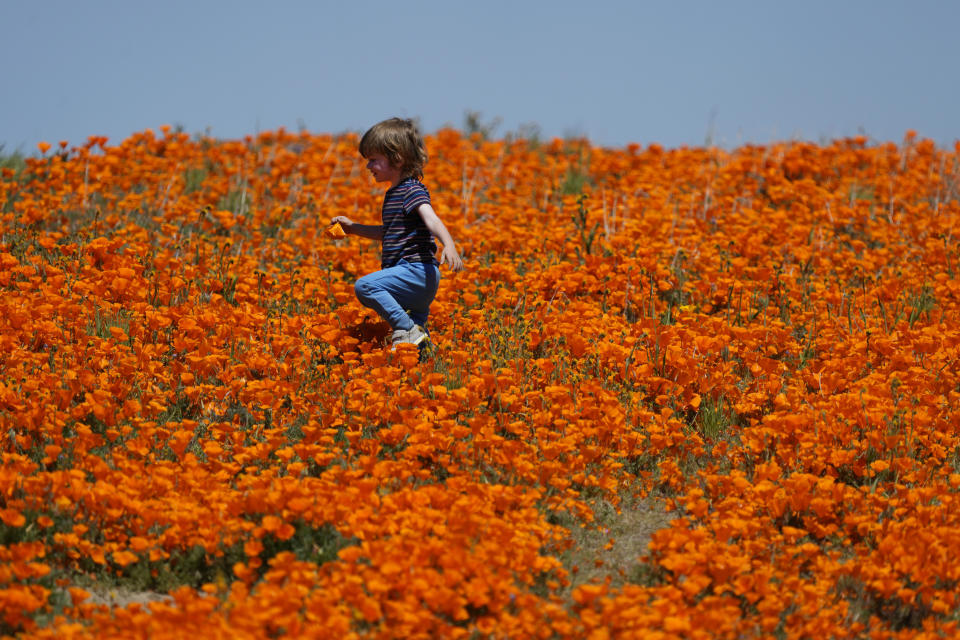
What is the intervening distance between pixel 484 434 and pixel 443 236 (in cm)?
144

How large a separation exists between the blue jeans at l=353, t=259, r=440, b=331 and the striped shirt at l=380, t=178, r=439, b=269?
0.20ft

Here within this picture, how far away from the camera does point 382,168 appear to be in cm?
607

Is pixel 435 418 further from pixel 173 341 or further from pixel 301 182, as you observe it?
pixel 301 182

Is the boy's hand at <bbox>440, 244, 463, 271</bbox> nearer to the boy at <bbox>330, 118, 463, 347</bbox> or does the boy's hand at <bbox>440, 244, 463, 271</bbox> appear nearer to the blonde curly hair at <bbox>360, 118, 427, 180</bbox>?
the boy at <bbox>330, 118, 463, 347</bbox>

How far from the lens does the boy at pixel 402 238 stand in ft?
19.2

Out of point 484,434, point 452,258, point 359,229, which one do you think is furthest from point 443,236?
point 484,434

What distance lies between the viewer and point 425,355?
235 inches

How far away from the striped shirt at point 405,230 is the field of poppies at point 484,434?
1.61ft

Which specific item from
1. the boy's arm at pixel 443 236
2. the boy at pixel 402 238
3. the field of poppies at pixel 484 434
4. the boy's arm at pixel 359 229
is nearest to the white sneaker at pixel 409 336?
the boy at pixel 402 238

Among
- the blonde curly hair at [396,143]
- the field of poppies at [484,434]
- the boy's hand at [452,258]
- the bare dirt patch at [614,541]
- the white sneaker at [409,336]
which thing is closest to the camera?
the field of poppies at [484,434]

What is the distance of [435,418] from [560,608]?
1.45 meters

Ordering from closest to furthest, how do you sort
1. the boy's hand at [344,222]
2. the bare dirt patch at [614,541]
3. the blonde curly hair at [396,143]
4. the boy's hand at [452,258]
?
1. the bare dirt patch at [614,541]
2. the boy's hand at [452,258]
3. the blonde curly hair at [396,143]
4. the boy's hand at [344,222]

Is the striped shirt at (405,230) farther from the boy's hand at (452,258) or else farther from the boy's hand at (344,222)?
the boy's hand at (452,258)

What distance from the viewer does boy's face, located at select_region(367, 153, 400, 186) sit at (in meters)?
6.05
